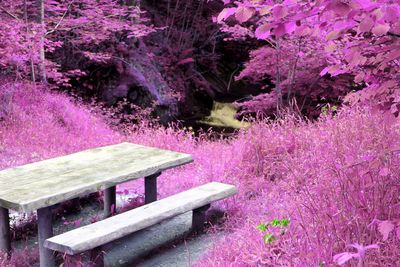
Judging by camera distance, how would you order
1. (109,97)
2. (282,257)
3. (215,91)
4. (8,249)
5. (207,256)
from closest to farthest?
(282,257) → (207,256) → (8,249) → (109,97) → (215,91)

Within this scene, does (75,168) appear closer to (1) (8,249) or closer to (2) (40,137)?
(1) (8,249)

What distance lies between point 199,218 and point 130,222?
103 cm

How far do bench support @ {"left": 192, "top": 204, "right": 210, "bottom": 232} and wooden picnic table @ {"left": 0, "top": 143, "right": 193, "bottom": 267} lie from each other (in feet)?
1.60

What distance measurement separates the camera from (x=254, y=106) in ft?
33.8

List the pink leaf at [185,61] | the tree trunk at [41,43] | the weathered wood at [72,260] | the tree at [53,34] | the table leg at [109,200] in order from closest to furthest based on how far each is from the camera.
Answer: the weathered wood at [72,260], the table leg at [109,200], the tree at [53,34], the tree trunk at [41,43], the pink leaf at [185,61]

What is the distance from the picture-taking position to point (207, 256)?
3662 millimetres

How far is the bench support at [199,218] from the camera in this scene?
4.42 metres

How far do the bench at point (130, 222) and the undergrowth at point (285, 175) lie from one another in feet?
1.02

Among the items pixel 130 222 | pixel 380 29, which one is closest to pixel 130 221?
pixel 130 222

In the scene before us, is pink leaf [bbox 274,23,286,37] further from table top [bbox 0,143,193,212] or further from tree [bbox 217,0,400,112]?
table top [bbox 0,143,193,212]

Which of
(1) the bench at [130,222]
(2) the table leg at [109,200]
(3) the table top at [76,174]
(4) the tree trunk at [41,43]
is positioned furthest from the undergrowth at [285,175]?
(2) the table leg at [109,200]

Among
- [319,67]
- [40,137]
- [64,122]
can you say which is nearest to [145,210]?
[40,137]

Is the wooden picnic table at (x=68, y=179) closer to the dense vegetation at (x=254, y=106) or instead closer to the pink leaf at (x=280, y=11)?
the dense vegetation at (x=254, y=106)

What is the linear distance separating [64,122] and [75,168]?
5.30m
